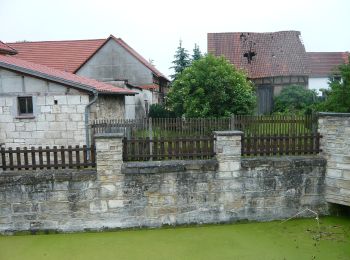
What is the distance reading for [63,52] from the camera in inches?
1050

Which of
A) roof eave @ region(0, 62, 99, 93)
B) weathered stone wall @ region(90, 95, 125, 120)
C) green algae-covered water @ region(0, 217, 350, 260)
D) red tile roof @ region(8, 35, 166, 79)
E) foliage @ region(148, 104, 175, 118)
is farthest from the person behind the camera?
red tile roof @ region(8, 35, 166, 79)

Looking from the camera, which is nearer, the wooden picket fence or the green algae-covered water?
the green algae-covered water

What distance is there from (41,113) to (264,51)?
1923 centimetres

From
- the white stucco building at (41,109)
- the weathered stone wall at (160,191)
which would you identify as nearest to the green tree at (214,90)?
the white stucco building at (41,109)

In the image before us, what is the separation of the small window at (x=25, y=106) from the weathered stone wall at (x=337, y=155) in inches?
337

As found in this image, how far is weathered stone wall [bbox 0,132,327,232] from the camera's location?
7.70 m

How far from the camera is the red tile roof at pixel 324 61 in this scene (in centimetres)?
3228

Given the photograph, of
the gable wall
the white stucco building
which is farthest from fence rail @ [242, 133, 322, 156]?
the gable wall

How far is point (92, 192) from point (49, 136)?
179 inches

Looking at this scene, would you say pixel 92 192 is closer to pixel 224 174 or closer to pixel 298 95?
pixel 224 174

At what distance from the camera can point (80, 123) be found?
11523 millimetres

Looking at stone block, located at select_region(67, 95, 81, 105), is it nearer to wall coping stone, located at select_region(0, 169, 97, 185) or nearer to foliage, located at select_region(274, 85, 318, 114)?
wall coping stone, located at select_region(0, 169, 97, 185)

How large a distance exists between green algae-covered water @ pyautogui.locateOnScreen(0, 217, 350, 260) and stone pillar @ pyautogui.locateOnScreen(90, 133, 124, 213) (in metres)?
0.74

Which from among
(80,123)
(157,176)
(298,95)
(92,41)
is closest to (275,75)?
(298,95)
